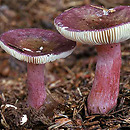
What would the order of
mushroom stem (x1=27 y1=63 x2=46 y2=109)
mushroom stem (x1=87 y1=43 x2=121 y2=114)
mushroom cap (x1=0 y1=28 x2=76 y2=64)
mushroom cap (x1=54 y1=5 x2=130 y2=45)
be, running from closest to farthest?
mushroom cap (x1=54 y1=5 x2=130 y2=45) → mushroom cap (x1=0 y1=28 x2=76 y2=64) → mushroom stem (x1=87 y1=43 x2=121 y2=114) → mushroom stem (x1=27 y1=63 x2=46 y2=109)

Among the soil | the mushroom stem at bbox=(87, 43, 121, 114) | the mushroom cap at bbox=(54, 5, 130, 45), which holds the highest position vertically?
the mushroom cap at bbox=(54, 5, 130, 45)

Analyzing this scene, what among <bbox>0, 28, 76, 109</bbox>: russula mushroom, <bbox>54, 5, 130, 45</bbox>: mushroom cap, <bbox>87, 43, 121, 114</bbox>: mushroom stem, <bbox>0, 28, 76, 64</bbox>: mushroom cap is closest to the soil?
<bbox>87, 43, 121, 114</bbox>: mushroom stem

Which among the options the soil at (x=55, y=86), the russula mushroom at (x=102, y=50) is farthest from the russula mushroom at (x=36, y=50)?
the russula mushroom at (x=102, y=50)

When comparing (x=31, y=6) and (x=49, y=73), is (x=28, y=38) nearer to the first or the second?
(x=49, y=73)

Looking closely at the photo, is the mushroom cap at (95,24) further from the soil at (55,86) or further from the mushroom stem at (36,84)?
the soil at (55,86)

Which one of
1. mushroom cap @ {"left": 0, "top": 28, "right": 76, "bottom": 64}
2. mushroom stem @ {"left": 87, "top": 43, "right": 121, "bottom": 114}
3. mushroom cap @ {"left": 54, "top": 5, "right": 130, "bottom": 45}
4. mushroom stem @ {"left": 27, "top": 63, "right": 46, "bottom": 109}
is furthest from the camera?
mushroom stem @ {"left": 27, "top": 63, "right": 46, "bottom": 109}

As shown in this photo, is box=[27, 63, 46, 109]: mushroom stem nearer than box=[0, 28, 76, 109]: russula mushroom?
No

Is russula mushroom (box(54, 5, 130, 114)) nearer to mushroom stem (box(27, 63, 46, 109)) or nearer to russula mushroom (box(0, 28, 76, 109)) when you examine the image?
russula mushroom (box(0, 28, 76, 109))

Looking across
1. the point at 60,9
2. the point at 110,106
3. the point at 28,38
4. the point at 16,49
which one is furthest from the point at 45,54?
the point at 60,9
